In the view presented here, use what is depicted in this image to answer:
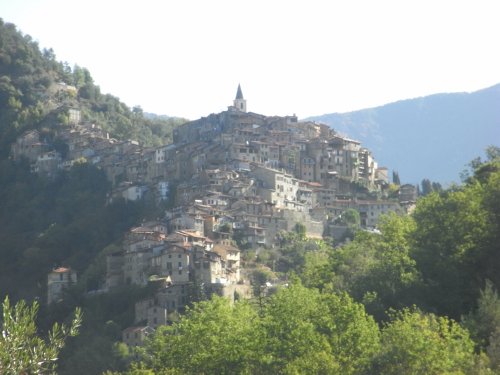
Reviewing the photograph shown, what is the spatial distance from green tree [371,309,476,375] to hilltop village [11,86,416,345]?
107ft

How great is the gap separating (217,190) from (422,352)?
52510mm

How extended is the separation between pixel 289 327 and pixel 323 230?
45449 millimetres

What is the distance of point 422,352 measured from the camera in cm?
2930

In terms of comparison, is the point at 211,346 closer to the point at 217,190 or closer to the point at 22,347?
the point at 22,347

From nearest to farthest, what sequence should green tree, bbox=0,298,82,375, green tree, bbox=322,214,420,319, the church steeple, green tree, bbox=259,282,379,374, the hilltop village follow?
green tree, bbox=0,298,82,375, green tree, bbox=259,282,379,374, green tree, bbox=322,214,420,319, the hilltop village, the church steeple

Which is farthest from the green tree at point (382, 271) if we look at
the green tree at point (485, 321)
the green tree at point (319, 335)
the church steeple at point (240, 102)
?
the church steeple at point (240, 102)

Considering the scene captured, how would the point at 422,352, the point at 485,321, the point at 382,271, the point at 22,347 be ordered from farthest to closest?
the point at 382,271 → the point at 485,321 → the point at 422,352 → the point at 22,347

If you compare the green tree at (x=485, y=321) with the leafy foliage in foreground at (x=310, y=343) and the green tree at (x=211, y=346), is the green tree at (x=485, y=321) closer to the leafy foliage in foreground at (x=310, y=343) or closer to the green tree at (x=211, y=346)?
the leafy foliage in foreground at (x=310, y=343)

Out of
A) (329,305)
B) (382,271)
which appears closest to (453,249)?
(382,271)

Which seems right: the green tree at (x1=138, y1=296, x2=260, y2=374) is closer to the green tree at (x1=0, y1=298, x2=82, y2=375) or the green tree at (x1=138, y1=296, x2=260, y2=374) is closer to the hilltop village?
the green tree at (x1=0, y1=298, x2=82, y2=375)

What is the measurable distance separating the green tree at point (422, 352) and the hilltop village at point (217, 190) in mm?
32529

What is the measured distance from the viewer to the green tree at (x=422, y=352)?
29.1 m

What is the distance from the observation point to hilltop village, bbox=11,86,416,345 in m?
66.1

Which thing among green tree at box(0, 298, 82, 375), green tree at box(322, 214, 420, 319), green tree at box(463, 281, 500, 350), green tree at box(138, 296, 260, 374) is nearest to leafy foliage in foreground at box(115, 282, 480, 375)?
green tree at box(138, 296, 260, 374)
